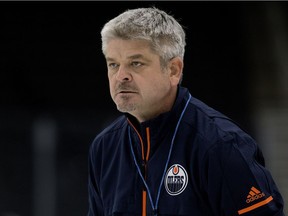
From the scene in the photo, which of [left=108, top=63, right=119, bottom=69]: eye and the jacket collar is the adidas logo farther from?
[left=108, top=63, right=119, bottom=69]: eye

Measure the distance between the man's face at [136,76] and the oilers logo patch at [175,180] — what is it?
0.82ft

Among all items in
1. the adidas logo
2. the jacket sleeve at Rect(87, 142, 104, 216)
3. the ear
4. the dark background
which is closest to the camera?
the adidas logo

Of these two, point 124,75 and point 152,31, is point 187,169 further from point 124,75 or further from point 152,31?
point 152,31

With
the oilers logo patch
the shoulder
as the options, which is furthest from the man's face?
the oilers logo patch

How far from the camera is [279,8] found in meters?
7.96

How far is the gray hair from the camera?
275 centimetres

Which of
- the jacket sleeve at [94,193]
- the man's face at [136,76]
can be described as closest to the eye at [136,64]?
the man's face at [136,76]

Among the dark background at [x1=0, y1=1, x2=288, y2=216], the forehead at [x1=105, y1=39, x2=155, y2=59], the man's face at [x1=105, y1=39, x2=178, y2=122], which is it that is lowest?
the dark background at [x1=0, y1=1, x2=288, y2=216]

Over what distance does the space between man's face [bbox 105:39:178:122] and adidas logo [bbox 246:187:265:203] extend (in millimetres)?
489

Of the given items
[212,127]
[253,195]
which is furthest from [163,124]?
[253,195]

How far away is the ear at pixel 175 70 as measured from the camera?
2832mm

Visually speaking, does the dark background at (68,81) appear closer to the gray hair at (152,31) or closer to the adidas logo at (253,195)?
the gray hair at (152,31)

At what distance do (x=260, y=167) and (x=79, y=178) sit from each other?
490 cm

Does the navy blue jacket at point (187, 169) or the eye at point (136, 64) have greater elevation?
the eye at point (136, 64)
